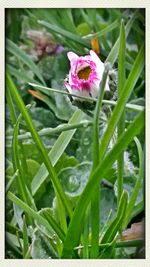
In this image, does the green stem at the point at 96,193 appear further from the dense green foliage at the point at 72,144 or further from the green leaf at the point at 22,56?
the green leaf at the point at 22,56

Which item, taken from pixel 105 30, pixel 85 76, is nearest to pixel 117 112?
pixel 85 76

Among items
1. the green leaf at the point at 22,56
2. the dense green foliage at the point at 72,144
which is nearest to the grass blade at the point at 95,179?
the dense green foliage at the point at 72,144

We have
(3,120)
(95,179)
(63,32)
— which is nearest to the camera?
(95,179)

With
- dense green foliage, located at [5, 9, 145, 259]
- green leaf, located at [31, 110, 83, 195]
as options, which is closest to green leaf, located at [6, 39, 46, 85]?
dense green foliage, located at [5, 9, 145, 259]

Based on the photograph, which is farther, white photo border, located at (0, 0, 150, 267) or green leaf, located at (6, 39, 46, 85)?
green leaf, located at (6, 39, 46, 85)

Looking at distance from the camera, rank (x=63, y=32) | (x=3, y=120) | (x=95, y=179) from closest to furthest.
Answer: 1. (x=95, y=179)
2. (x=3, y=120)
3. (x=63, y=32)

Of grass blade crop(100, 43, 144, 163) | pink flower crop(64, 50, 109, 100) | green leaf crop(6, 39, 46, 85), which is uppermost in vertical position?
green leaf crop(6, 39, 46, 85)

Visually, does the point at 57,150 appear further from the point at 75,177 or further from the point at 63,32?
the point at 63,32

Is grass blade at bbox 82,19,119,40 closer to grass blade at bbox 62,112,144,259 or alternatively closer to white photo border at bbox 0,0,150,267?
white photo border at bbox 0,0,150,267
